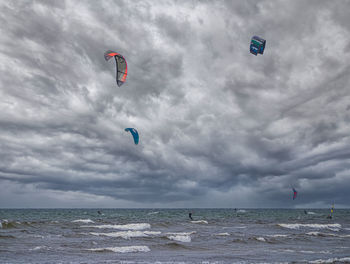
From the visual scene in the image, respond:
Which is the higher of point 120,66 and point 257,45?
point 257,45

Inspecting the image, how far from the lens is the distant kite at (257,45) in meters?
22.9

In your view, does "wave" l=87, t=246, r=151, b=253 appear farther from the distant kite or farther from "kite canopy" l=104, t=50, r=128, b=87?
the distant kite

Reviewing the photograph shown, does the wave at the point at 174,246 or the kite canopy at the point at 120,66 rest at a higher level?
the kite canopy at the point at 120,66

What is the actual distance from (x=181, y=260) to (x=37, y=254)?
25.7 feet

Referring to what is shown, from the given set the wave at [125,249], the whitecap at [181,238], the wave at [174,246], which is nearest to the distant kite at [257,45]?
the wave at [174,246]

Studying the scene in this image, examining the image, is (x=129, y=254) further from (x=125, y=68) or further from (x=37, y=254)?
(x=125, y=68)

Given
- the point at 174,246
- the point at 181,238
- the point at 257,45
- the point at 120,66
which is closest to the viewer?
the point at 174,246

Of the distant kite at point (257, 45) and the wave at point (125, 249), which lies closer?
the wave at point (125, 249)

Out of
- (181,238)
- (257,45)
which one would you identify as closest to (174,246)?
(181,238)

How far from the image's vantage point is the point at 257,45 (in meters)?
23.2

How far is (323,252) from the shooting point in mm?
18391

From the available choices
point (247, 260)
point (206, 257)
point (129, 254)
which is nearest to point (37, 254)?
point (129, 254)

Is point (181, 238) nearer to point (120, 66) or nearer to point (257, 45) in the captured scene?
point (120, 66)

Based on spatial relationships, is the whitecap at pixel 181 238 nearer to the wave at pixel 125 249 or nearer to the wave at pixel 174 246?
the wave at pixel 174 246
